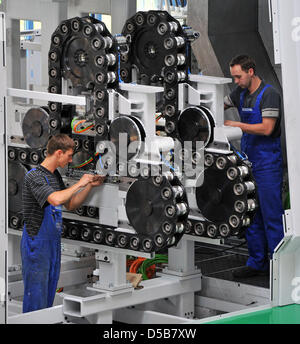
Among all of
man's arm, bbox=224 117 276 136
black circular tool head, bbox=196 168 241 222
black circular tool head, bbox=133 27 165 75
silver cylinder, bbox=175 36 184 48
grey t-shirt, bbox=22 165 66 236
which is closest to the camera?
grey t-shirt, bbox=22 165 66 236

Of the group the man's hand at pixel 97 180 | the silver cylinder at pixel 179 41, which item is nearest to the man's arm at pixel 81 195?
the man's hand at pixel 97 180

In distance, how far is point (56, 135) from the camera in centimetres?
785

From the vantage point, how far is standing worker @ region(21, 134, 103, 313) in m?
7.74

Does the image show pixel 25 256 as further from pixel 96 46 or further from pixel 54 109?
pixel 96 46

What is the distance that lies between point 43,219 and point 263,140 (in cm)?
250

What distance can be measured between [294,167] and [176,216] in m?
1.10

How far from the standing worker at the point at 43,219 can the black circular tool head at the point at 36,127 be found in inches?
24.0

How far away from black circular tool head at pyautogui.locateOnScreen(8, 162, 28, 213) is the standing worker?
66 centimetres

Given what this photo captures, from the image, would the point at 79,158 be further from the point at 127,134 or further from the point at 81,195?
the point at 127,134

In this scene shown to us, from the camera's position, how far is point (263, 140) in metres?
9.11

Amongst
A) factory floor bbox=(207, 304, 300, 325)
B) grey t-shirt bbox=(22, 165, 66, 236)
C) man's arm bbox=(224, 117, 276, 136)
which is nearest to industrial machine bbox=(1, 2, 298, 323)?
man's arm bbox=(224, 117, 276, 136)

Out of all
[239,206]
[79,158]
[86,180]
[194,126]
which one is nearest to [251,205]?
[239,206]

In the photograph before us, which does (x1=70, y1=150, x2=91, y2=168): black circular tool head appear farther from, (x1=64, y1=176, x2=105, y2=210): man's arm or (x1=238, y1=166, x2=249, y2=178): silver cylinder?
(x1=238, y1=166, x2=249, y2=178): silver cylinder

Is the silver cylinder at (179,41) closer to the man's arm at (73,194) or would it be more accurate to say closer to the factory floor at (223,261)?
the man's arm at (73,194)
